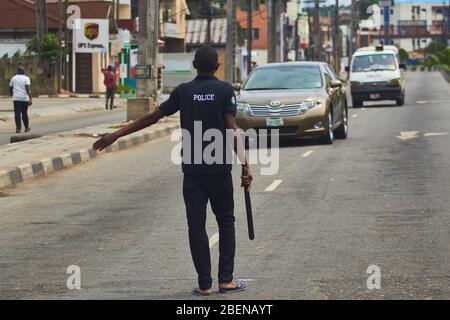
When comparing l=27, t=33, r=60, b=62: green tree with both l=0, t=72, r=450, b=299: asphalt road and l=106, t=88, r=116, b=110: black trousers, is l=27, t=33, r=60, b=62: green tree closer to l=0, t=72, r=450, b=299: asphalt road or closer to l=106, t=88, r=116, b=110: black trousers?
l=106, t=88, r=116, b=110: black trousers

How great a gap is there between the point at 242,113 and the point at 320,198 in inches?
331

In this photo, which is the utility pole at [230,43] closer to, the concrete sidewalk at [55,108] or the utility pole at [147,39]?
the concrete sidewalk at [55,108]

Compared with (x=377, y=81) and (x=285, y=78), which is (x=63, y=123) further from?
(x=285, y=78)

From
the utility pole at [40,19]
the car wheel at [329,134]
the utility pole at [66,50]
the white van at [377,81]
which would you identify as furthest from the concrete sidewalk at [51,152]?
the utility pole at [66,50]

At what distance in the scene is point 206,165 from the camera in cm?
888

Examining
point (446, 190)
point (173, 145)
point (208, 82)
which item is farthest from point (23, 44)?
point (208, 82)

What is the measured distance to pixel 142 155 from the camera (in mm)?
23125

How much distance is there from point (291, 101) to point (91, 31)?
4083 cm

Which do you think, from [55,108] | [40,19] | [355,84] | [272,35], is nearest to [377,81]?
[355,84]

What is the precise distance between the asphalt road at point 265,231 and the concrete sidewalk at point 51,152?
0.38 metres

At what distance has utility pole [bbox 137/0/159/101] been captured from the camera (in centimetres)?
3197

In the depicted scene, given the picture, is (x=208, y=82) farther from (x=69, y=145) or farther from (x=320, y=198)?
(x=69, y=145)

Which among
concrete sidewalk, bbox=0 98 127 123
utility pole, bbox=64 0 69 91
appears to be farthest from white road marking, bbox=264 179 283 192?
utility pole, bbox=64 0 69 91

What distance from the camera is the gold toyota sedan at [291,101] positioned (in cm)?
2323
